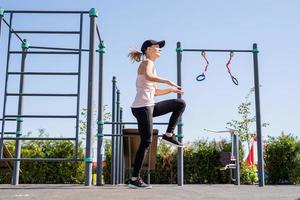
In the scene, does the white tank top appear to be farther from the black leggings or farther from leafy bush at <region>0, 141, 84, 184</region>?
leafy bush at <region>0, 141, 84, 184</region>

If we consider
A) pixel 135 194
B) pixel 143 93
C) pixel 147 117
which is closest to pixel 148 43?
pixel 143 93

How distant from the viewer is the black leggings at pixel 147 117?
4051mm

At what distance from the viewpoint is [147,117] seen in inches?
159

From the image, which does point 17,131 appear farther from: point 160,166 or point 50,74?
point 160,166

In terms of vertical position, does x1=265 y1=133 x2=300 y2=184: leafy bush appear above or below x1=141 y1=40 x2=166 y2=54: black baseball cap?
below

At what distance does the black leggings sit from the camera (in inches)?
159

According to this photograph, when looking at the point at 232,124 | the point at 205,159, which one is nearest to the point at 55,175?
the point at 205,159

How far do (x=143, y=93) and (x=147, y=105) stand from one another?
14 cm

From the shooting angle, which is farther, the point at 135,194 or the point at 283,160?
the point at 283,160

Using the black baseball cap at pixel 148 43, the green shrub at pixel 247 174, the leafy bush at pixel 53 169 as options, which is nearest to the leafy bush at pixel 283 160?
the green shrub at pixel 247 174

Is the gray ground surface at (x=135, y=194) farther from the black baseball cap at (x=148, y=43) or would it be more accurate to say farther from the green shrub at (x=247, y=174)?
the green shrub at (x=247, y=174)

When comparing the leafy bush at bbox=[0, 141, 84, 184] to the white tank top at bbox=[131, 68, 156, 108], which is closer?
the white tank top at bbox=[131, 68, 156, 108]

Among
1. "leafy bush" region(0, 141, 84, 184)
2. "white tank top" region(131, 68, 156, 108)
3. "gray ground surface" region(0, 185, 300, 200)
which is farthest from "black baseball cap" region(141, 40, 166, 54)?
"leafy bush" region(0, 141, 84, 184)

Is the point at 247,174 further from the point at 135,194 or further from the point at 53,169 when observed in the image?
the point at 135,194
